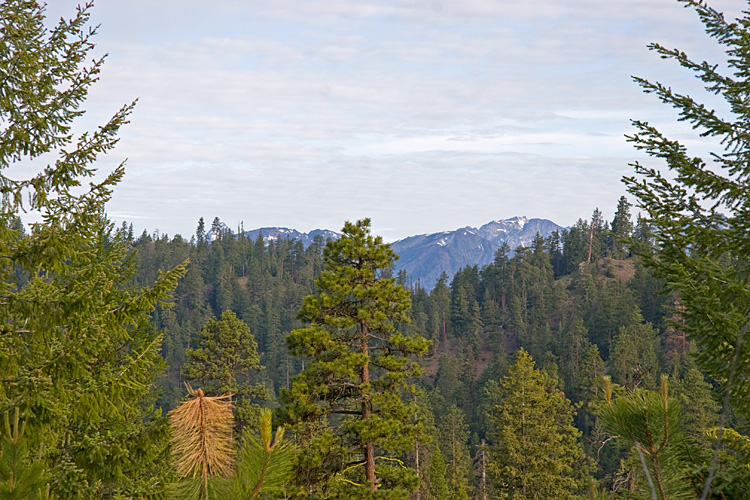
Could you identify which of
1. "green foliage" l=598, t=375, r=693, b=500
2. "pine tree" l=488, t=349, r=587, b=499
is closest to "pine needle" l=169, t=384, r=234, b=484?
"green foliage" l=598, t=375, r=693, b=500

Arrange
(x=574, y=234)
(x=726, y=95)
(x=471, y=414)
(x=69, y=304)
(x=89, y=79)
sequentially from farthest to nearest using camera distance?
(x=574, y=234) → (x=471, y=414) → (x=89, y=79) → (x=69, y=304) → (x=726, y=95)

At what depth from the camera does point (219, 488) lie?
381 centimetres

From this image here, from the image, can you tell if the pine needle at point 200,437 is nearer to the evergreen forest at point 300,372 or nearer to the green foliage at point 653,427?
the evergreen forest at point 300,372

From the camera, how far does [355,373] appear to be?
16.0m

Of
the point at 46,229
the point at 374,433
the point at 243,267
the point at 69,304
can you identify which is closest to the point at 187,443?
the point at 69,304

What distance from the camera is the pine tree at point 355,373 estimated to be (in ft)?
49.4

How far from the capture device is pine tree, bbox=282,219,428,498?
49.4 ft

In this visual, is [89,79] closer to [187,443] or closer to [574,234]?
[187,443]

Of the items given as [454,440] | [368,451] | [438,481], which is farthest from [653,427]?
[454,440]

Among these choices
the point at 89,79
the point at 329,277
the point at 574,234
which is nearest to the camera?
the point at 89,79

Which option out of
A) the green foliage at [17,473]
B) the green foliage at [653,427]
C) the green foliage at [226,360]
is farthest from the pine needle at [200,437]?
the green foliage at [226,360]

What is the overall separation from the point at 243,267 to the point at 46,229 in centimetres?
13910

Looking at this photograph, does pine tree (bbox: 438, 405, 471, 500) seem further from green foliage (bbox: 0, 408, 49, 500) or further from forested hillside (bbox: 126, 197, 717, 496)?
green foliage (bbox: 0, 408, 49, 500)

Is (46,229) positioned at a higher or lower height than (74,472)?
higher
